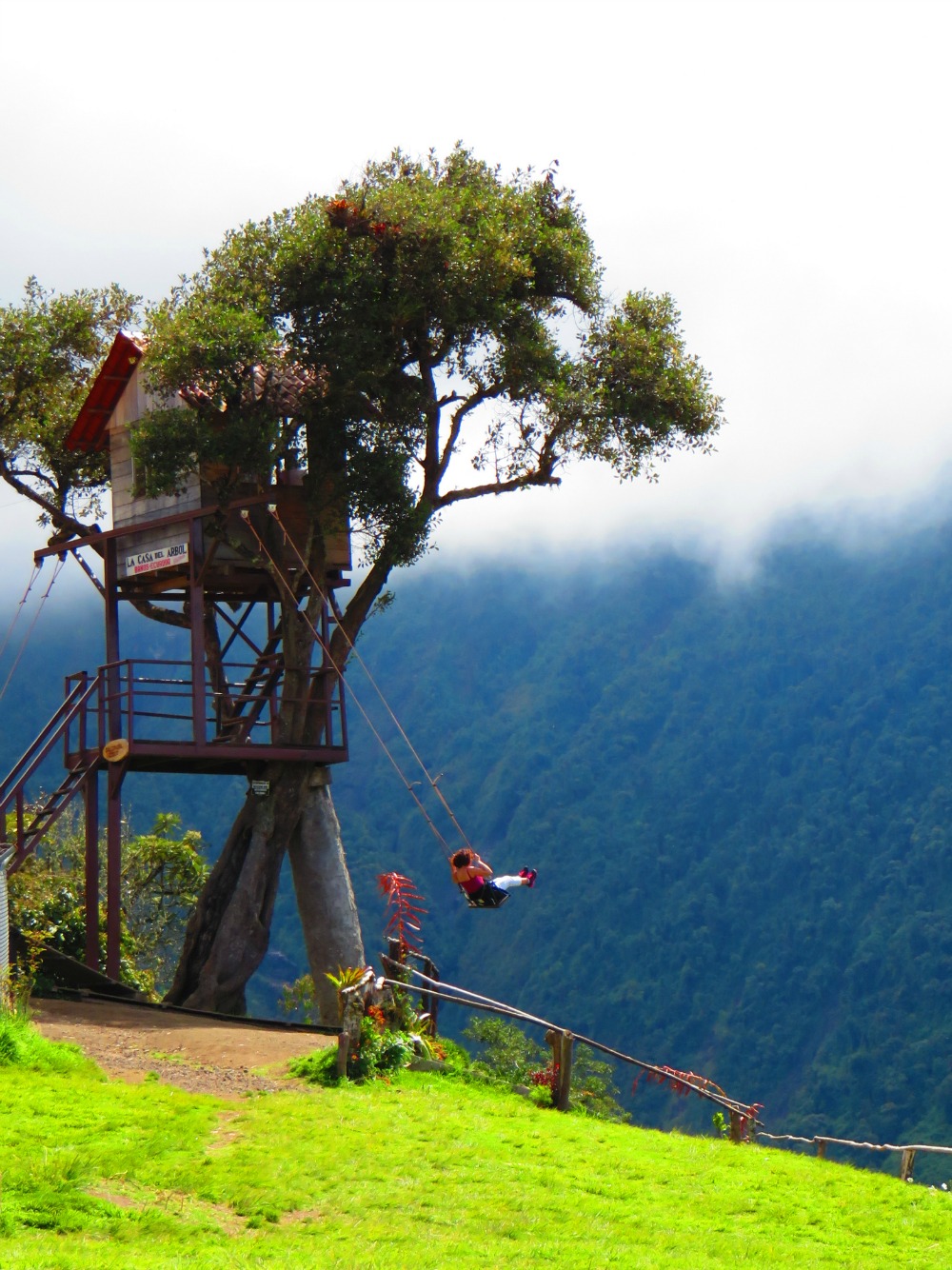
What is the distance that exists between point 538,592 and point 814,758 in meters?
24.5

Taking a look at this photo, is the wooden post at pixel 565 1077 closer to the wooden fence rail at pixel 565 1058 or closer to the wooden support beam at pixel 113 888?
the wooden fence rail at pixel 565 1058

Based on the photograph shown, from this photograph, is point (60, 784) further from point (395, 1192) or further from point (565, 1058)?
point (395, 1192)

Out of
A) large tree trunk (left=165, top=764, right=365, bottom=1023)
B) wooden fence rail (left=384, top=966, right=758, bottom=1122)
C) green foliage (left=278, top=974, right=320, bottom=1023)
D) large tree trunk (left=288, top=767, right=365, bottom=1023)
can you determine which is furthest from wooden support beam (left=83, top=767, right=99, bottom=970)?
wooden fence rail (left=384, top=966, right=758, bottom=1122)

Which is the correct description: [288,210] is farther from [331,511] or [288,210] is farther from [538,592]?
[538,592]

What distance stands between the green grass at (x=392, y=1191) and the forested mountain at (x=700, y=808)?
46.7m

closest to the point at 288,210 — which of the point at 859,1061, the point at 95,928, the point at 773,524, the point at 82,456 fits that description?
the point at 82,456

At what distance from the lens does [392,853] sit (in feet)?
268

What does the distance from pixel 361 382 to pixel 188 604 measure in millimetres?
5589

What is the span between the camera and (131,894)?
3241 centimetres

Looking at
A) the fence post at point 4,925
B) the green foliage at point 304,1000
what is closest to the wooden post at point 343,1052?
the fence post at point 4,925

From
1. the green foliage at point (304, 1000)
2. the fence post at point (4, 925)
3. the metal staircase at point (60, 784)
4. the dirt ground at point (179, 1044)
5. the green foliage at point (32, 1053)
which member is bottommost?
the green foliage at point (304, 1000)

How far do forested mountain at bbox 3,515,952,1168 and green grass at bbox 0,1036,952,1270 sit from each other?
46.7 meters

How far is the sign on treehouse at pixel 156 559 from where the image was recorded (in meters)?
23.7

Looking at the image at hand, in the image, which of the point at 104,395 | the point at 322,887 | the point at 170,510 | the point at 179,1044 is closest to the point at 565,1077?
the point at 179,1044
